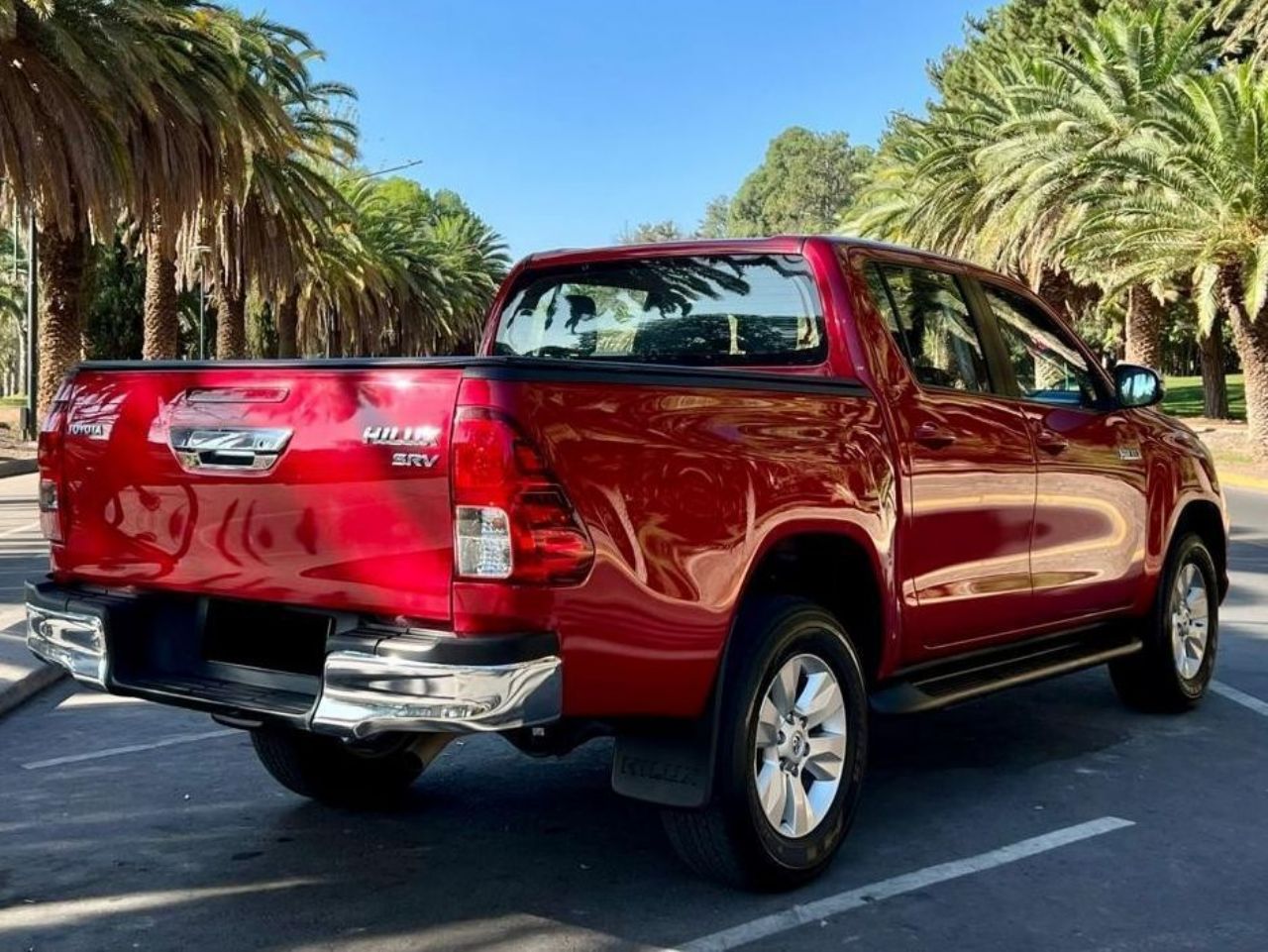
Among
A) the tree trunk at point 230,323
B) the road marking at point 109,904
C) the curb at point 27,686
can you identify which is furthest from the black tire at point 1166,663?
the tree trunk at point 230,323

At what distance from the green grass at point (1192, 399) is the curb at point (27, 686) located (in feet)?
128

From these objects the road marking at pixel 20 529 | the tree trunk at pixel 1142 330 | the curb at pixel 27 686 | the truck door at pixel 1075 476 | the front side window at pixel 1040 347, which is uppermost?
the tree trunk at pixel 1142 330

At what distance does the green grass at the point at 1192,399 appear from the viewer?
153 feet

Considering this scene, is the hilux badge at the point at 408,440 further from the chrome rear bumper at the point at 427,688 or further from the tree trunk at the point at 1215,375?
the tree trunk at the point at 1215,375

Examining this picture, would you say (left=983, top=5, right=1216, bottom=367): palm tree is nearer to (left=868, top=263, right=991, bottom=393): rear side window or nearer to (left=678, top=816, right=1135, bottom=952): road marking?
(left=868, top=263, right=991, bottom=393): rear side window

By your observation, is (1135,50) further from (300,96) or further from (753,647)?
(753,647)

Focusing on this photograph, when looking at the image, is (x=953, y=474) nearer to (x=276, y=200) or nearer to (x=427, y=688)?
(x=427, y=688)

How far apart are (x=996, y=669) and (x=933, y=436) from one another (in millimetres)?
1010

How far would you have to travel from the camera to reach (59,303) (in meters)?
26.4

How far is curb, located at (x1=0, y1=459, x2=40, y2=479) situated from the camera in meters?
24.9

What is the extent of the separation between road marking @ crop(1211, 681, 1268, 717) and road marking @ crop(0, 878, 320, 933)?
186 inches

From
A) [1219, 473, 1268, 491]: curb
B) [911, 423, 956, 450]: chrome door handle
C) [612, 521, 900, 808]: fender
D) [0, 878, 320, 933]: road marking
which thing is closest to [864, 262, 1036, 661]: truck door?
[911, 423, 956, 450]: chrome door handle

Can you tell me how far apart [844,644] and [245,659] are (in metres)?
1.86

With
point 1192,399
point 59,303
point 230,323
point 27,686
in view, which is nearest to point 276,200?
point 59,303
